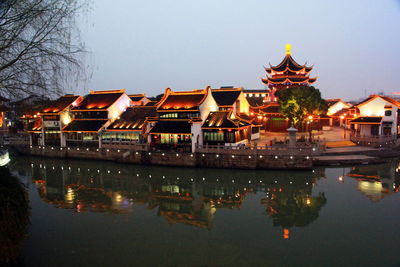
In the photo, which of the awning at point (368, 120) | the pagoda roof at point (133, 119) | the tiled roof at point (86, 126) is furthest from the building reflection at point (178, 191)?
the awning at point (368, 120)

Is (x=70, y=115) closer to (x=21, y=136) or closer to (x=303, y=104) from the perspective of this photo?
(x=21, y=136)

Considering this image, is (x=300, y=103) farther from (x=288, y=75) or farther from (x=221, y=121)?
(x=288, y=75)

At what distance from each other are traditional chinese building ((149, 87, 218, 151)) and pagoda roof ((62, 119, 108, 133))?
764 cm

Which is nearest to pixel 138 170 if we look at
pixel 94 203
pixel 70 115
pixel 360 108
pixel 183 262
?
pixel 94 203

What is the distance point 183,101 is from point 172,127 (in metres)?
3.87

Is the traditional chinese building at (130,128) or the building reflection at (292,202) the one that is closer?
the building reflection at (292,202)

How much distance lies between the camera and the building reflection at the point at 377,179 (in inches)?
873

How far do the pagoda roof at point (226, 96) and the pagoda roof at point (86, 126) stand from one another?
17.2 m

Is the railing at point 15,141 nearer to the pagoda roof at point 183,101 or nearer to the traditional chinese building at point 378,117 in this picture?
the pagoda roof at point 183,101

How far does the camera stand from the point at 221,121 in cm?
3266

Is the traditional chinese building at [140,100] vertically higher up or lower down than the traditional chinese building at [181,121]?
higher up

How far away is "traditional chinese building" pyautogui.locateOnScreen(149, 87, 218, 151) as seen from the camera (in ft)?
107

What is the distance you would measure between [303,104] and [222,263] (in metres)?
29.1

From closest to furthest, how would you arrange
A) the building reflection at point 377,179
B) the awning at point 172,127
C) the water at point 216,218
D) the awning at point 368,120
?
the water at point 216,218, the building reflection at point 377,179, the awning at point 172,127, the awning at point 368,120
